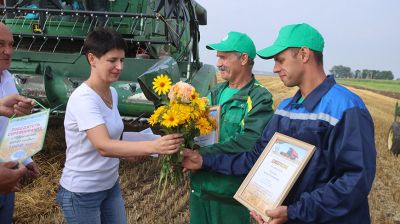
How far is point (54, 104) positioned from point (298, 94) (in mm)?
3811

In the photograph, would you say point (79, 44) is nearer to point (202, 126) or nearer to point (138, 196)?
point (138, 196)

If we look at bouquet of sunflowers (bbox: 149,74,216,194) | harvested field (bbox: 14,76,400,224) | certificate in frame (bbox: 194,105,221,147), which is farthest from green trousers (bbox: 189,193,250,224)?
harvested field (bbox: 14,76,400,224)

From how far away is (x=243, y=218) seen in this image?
268cm

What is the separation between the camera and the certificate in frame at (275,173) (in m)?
1.82

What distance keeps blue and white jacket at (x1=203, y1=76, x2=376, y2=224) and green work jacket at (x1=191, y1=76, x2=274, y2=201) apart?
20.8 inches

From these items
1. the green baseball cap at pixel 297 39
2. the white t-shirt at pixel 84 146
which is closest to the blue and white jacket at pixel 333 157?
the green baseball cap at pixel 297 39

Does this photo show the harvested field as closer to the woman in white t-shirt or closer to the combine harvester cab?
the combine harvester cab

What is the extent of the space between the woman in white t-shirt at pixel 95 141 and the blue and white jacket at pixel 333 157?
26.1 inches

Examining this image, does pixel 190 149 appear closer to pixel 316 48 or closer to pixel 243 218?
pixel 243 218

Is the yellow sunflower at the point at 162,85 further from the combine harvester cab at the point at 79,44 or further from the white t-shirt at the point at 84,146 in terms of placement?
the combine harvester cab at the point at 79,44

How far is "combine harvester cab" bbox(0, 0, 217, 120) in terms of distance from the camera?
509 cm

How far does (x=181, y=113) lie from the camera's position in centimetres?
212

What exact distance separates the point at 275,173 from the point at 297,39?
0.62 metres

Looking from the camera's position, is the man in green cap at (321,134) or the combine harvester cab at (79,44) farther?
the combine harvester cab at (79,44)
